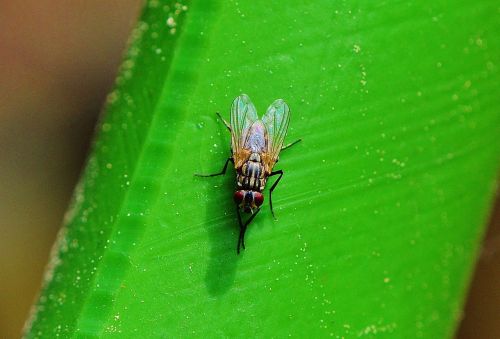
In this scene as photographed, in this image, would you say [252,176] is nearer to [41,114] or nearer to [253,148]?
[253,148]

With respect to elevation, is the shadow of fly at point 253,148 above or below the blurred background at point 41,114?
above

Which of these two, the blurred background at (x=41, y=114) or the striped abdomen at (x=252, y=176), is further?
the blurred background at (x=41, y=114)

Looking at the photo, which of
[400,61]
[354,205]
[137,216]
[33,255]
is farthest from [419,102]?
[33,255]

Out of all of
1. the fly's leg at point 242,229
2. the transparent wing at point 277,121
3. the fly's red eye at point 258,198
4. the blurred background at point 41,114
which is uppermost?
the transparent wing at point 277,121

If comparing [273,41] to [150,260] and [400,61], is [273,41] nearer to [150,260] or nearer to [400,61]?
[400,61]

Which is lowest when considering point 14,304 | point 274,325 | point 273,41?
point 14,304

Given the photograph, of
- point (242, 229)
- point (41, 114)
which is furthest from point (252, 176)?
point (41, 114)

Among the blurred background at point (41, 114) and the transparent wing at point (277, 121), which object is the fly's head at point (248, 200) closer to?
the transparent wing at point (277, 121)

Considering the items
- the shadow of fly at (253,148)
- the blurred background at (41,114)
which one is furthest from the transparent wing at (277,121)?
the blurred background at (41,114)

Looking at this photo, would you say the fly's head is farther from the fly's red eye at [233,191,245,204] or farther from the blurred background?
the blurred background
